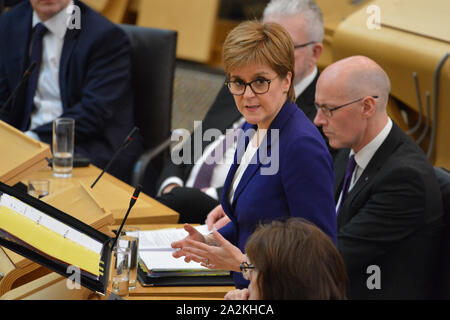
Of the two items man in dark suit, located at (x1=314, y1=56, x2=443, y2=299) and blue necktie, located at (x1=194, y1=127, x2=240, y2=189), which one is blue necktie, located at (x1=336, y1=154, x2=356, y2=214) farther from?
blue necktie, located at (x1=194, y1=127, x2=240, y2=189)

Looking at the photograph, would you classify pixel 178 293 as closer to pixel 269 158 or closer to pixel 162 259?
pixel 162 259

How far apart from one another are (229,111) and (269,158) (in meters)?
1.22

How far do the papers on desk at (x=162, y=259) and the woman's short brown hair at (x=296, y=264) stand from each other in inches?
19.8

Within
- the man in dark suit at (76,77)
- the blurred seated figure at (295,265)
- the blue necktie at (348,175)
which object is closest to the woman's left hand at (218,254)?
the blurred seated figure at (295,265)

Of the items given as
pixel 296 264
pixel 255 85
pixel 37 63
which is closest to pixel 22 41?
pixel 37 63

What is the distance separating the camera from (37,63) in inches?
110

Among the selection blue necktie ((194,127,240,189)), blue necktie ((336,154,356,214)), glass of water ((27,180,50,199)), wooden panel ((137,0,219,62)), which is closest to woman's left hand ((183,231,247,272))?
blue necktie ((336,154,356,214))

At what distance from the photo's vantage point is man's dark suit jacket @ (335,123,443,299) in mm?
1687

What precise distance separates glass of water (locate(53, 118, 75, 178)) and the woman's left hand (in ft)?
2.94

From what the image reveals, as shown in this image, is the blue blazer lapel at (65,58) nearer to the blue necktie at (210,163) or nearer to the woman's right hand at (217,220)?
the blue necktie at (210,163)

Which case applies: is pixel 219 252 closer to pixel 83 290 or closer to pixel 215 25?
pixel 83 290

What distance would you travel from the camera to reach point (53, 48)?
2.82m

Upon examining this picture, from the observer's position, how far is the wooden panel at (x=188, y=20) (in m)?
4.72

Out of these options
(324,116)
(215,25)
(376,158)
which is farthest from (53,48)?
(215,25)
